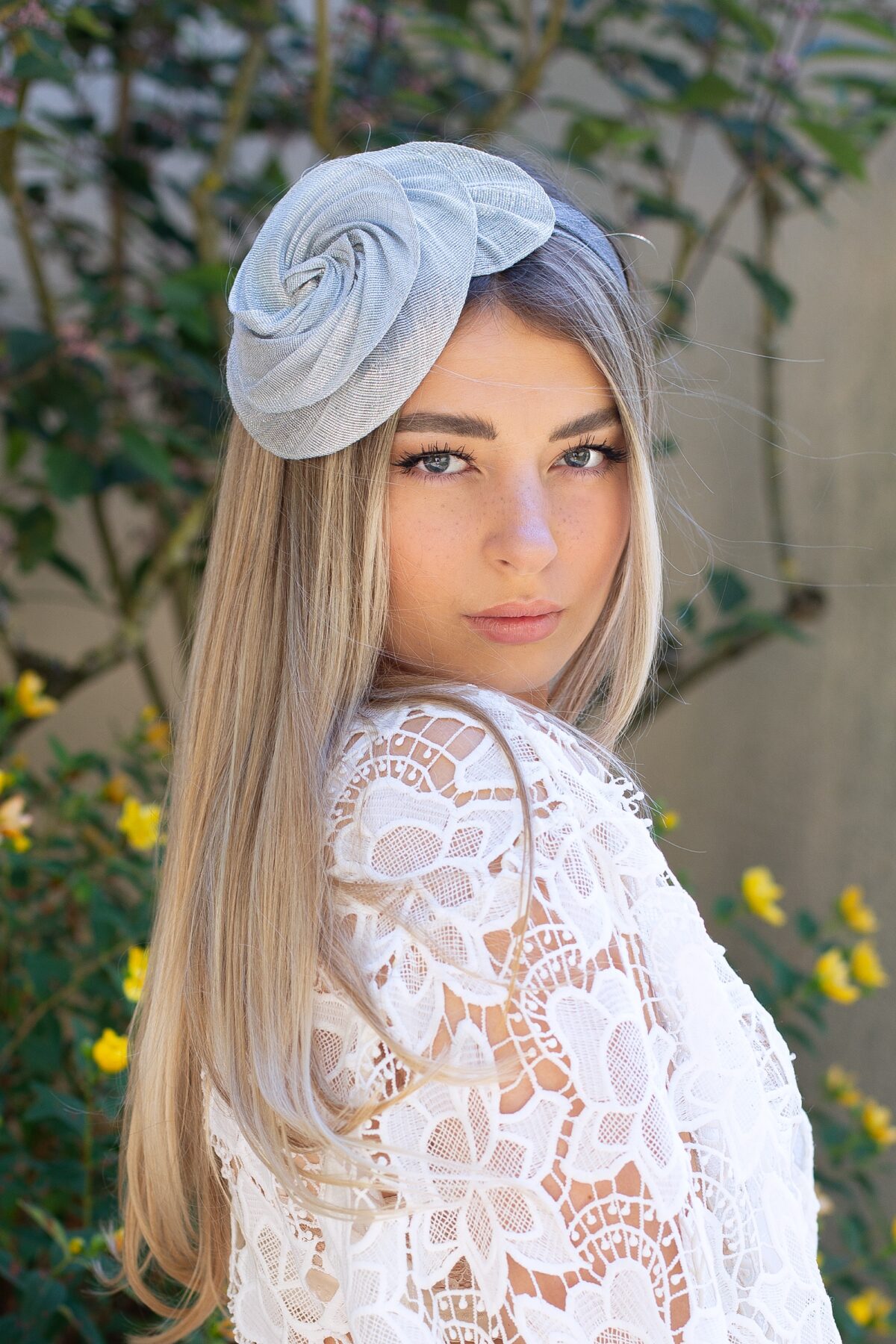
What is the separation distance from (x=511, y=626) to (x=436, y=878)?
0.82ft

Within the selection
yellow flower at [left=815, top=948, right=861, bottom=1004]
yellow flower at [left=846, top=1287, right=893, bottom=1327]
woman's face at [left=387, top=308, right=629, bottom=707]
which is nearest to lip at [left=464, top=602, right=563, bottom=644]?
woman's face at [left=387, top=308, right=629, bottom=707]

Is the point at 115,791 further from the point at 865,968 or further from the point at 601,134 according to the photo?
the point at 601,134

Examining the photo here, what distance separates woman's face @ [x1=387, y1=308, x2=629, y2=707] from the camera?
89 centimetres

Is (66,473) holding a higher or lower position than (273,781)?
higher

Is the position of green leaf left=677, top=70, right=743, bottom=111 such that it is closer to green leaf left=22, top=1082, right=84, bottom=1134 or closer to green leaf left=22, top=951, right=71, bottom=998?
green leaf left=22, top=951, right=71, bottom=998

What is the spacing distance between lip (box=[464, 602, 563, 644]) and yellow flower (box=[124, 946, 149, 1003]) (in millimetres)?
489

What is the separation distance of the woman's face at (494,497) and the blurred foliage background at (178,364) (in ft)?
1.15

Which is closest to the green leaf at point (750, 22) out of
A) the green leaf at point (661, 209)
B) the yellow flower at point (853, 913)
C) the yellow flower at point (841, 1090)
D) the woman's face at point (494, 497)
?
the green leaf at point (661, 209)

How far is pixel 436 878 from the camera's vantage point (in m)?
0.76

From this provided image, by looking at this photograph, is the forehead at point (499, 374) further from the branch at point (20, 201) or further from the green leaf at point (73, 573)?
the green leaf at point (73, 573)

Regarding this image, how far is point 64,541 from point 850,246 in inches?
63.9

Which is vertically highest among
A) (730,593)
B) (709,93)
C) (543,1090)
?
(709,93)

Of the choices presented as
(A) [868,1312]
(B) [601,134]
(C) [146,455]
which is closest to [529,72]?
(B) [601,134]

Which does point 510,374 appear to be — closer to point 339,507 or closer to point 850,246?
point 339,507
